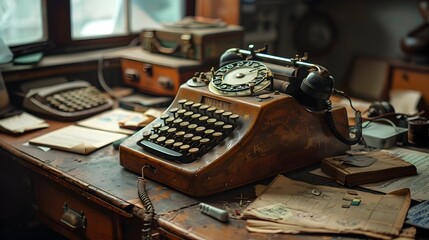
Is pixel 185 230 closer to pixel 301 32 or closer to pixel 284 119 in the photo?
pixel 284 119

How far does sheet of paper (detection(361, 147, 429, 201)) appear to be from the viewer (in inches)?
61.4

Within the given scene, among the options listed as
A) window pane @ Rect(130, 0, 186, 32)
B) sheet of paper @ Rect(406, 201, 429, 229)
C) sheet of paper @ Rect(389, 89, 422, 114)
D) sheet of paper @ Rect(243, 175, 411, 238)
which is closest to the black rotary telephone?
sheet of paper @ Rect(243, 175, 411, 238)

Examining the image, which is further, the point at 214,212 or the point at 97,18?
the point at 97,18

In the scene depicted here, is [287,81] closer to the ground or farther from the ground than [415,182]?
farther from the ground

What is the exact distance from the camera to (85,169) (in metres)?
1.76

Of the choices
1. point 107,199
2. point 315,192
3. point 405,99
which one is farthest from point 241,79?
point 405,99

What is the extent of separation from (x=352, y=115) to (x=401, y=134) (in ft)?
0.84

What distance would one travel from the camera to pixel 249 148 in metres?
1.60

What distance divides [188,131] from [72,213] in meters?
0.46

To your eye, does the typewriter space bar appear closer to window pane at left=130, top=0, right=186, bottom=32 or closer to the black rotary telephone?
the black rotary telephone

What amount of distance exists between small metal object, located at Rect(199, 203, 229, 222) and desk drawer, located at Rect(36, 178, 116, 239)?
1.03ft

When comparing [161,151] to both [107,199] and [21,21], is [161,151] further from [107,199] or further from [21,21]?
[21,21]

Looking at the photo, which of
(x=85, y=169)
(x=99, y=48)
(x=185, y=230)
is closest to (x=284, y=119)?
(x=185, y=230)

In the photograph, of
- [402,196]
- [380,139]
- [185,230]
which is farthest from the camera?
[380,139]
